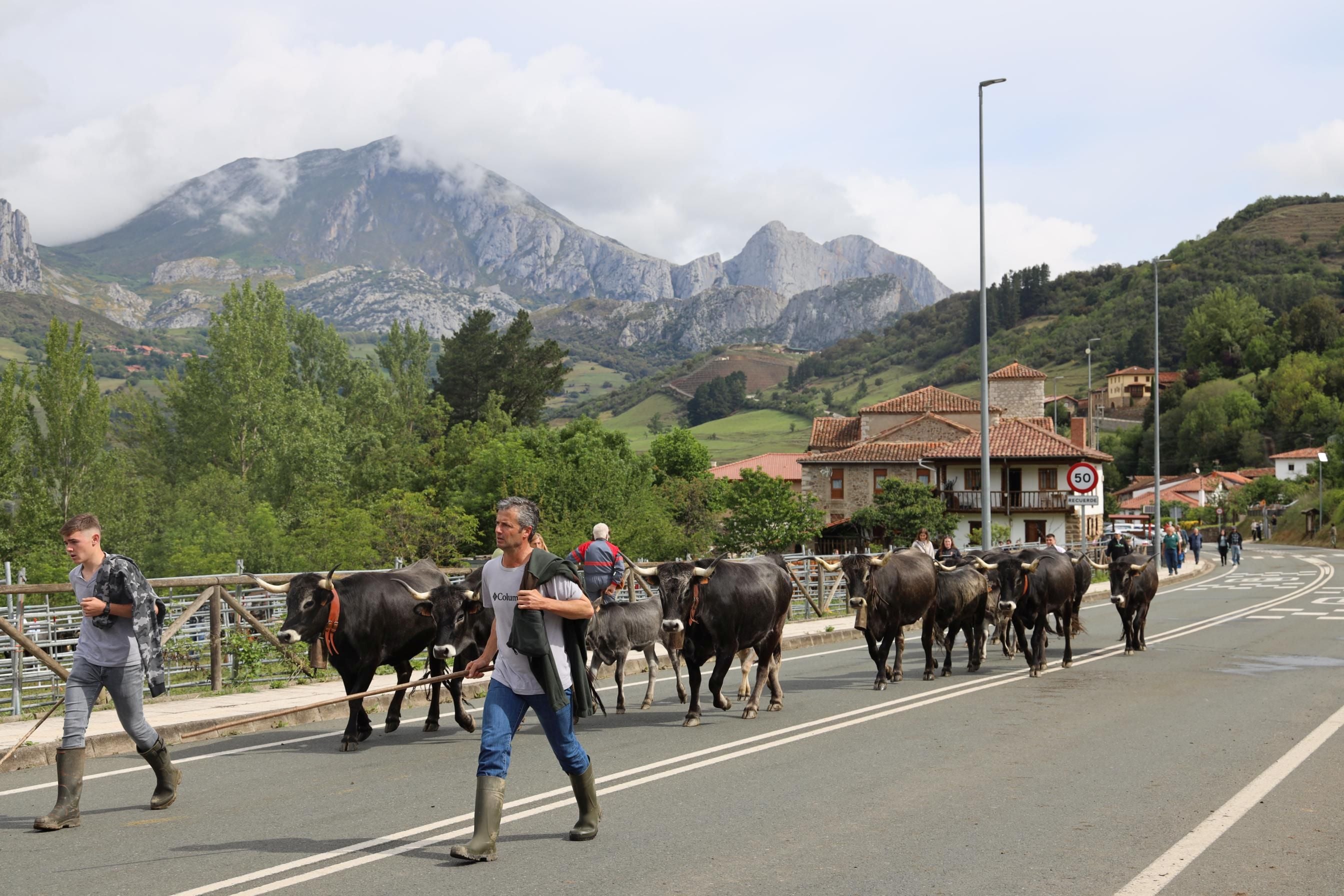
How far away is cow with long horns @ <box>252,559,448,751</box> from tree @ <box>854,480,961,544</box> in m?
55.3

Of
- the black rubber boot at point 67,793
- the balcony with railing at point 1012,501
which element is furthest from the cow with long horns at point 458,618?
the balcony with railing at point 1012,501

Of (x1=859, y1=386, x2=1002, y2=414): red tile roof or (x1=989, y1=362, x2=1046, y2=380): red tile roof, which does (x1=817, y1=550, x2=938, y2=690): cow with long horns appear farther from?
(x1=989, y1=362, x2=1046, y2=380): red tile roof

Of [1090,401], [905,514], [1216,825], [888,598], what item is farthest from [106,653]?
[1090,401]

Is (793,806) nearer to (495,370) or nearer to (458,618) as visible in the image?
(458,618)

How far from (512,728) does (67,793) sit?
3145mm

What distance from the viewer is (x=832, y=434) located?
96.4m

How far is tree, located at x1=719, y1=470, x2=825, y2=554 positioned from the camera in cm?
5712

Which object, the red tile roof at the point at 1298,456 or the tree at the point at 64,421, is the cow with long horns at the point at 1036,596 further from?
the red tile roof at the point at 1298,456

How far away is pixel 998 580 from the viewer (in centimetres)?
1648

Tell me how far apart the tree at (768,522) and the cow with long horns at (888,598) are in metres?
40.8

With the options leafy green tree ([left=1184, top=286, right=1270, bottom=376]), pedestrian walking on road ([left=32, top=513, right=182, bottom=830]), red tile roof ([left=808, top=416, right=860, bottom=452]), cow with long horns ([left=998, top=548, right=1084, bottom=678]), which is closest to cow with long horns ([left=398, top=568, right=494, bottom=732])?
pedestrian walking on road ([left=32, top=513, right=182, bottom=830])

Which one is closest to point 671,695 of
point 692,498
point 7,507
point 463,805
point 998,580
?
point 998,580

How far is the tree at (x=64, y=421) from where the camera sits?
1998 inches

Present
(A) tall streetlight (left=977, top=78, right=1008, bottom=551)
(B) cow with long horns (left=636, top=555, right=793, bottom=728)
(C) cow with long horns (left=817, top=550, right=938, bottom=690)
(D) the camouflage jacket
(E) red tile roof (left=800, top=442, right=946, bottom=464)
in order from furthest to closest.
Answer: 1. (E) red tile roof (left=800, top=442, right=946, bottom=464)
2. (A) tall streetlight (left=977, top=78, right=1008, bottom=551)
3. (C) cow with long horns (left=817, top=550, right=938, bottom=690)
4. (B) cow with long horns (left=636, top=555, right=793, bottom=728)
5. (D) the camouflage jacket
